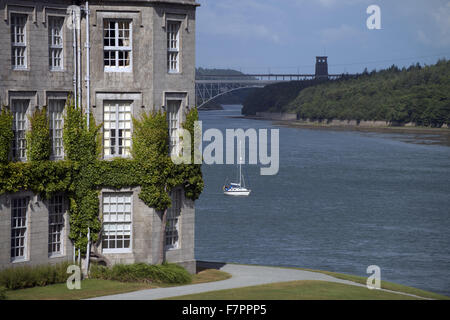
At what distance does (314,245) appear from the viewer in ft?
221

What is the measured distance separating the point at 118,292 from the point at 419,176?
92.0 metres

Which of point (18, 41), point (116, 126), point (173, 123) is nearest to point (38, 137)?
point (116, 126)

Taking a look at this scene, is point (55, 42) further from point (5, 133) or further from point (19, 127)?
point (5, 133)

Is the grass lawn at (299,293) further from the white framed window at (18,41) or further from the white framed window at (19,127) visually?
the white framed window at (18,41)

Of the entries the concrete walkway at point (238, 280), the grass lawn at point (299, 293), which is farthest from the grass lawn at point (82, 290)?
the grass lawn at point (299, 293)

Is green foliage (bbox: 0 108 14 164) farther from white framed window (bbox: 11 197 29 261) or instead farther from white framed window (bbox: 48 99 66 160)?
white framed window (bbox: 48 99 66 160)

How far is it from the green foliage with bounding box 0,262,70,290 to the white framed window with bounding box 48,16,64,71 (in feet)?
25.4

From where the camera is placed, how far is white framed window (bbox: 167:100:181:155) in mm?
34500

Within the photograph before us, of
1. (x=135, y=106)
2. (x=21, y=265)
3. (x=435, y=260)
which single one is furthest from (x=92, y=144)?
(x=435, y=260)

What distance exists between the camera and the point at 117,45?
33438 millimetres

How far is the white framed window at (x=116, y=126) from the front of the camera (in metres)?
→ 33.5

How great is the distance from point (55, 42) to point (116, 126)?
4071 mm

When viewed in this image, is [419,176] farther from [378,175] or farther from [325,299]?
[325,299]
